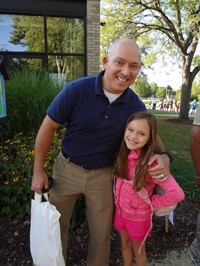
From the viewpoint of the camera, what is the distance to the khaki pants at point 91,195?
1.97m

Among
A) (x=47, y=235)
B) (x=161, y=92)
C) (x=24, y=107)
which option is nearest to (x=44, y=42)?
(x=24, y=107)

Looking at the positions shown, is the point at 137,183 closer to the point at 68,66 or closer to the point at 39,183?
the point at 39,183

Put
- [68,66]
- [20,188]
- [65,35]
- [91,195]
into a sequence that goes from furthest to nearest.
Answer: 1. [68,66]
2. [65,35]
3. [20,188]
4. [91,195]

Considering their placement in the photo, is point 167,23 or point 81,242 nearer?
point 81,242

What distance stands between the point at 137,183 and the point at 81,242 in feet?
3.94

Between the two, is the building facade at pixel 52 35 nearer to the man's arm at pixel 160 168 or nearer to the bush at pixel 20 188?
the bush at pixel 20 188

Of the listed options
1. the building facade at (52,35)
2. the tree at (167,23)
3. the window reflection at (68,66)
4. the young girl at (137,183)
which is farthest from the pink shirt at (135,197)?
the tree at (167,23)

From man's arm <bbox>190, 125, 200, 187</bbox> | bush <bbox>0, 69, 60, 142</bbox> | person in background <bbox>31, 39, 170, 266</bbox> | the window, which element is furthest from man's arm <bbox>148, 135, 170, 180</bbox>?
the window

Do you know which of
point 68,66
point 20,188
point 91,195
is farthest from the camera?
point 68,66

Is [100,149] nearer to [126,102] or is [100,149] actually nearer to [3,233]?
[126,102]

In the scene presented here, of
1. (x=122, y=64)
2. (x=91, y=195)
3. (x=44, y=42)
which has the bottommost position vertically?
(x=91, y=195)

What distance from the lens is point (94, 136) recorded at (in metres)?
1.83

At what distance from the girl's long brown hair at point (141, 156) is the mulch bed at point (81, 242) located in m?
1.07

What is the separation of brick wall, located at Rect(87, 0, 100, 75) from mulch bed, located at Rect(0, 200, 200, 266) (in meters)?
7.17
